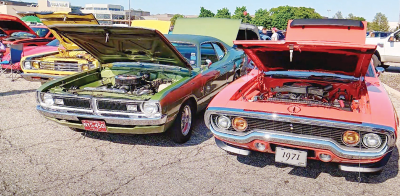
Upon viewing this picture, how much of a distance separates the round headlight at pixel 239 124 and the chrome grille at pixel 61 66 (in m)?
4.34

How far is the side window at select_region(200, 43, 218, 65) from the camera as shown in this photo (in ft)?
17.2

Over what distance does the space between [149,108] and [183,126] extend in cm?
75

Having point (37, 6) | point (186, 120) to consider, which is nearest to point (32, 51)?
point (186, 120)

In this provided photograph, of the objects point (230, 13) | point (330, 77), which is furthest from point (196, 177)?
point (230, 13)

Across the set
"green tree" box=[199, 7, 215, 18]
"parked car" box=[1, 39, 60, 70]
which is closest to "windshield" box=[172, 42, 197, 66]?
"parked car" box=[1, 39, 60, 70]

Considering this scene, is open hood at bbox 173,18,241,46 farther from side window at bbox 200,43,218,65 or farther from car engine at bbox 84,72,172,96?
car engine at bbox 84,72,172,96

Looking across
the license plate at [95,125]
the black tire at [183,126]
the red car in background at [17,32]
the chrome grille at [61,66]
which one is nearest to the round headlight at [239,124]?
the black tire at [183,126]

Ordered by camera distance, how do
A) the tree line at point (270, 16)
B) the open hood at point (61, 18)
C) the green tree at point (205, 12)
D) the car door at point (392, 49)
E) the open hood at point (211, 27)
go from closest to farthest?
the open hood at point (61, 18) < the open hood at point (211, 27) < the car door at point (392, 49) < the tree line at point (270, 16) < the green tree at point (205, 12)

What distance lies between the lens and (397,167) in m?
3.81

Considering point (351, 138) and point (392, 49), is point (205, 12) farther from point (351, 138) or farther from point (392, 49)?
point (351, 138)

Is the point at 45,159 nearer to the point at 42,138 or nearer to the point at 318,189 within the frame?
the point at 42,138

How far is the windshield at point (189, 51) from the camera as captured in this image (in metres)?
5.04

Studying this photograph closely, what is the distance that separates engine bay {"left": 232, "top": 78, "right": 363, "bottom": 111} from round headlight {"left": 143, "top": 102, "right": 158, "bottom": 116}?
2.97 ft

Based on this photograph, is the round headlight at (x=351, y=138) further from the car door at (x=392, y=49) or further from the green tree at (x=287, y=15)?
the green tree at (x=287, y=15)
